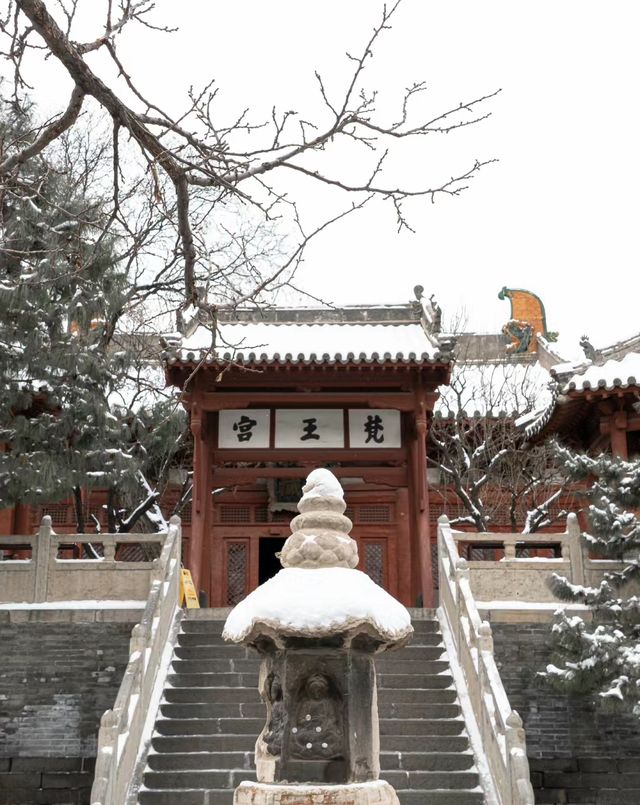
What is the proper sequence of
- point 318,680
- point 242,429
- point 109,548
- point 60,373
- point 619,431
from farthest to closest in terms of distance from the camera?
point 242,429 → point 619,431 → point 60,373 → point 109,548 → point 318,680

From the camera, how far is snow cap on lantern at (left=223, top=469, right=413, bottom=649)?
561cm

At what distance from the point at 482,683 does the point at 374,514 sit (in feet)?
22.8

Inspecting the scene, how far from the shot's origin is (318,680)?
5781mm

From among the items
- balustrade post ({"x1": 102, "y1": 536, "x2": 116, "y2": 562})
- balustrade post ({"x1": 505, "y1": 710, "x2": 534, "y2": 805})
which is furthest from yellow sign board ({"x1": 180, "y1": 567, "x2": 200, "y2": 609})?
balustrade post ({"x1": 505, "y1": 710, "x2": 534, "y2": 805})

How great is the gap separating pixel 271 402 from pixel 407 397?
5.83 feet

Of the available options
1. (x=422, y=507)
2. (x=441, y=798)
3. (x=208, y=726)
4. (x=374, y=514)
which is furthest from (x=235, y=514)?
(x=441, y=798)

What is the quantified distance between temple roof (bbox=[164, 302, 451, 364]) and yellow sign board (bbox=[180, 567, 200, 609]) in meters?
2.63

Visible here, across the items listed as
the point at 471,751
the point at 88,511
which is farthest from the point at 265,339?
the point at 471,751

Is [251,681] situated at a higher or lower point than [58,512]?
lower

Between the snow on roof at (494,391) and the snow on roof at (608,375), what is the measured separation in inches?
110

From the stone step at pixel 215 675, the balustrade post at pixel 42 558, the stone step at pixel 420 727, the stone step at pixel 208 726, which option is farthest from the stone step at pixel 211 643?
the stone step at pixel 420 727

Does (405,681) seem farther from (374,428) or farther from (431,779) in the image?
→ (374,428)

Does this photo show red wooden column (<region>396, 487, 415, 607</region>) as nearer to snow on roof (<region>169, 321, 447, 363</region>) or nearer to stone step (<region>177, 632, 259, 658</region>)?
snow on roof (<region>169, 321, 447, 363</region>)

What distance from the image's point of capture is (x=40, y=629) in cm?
1065
